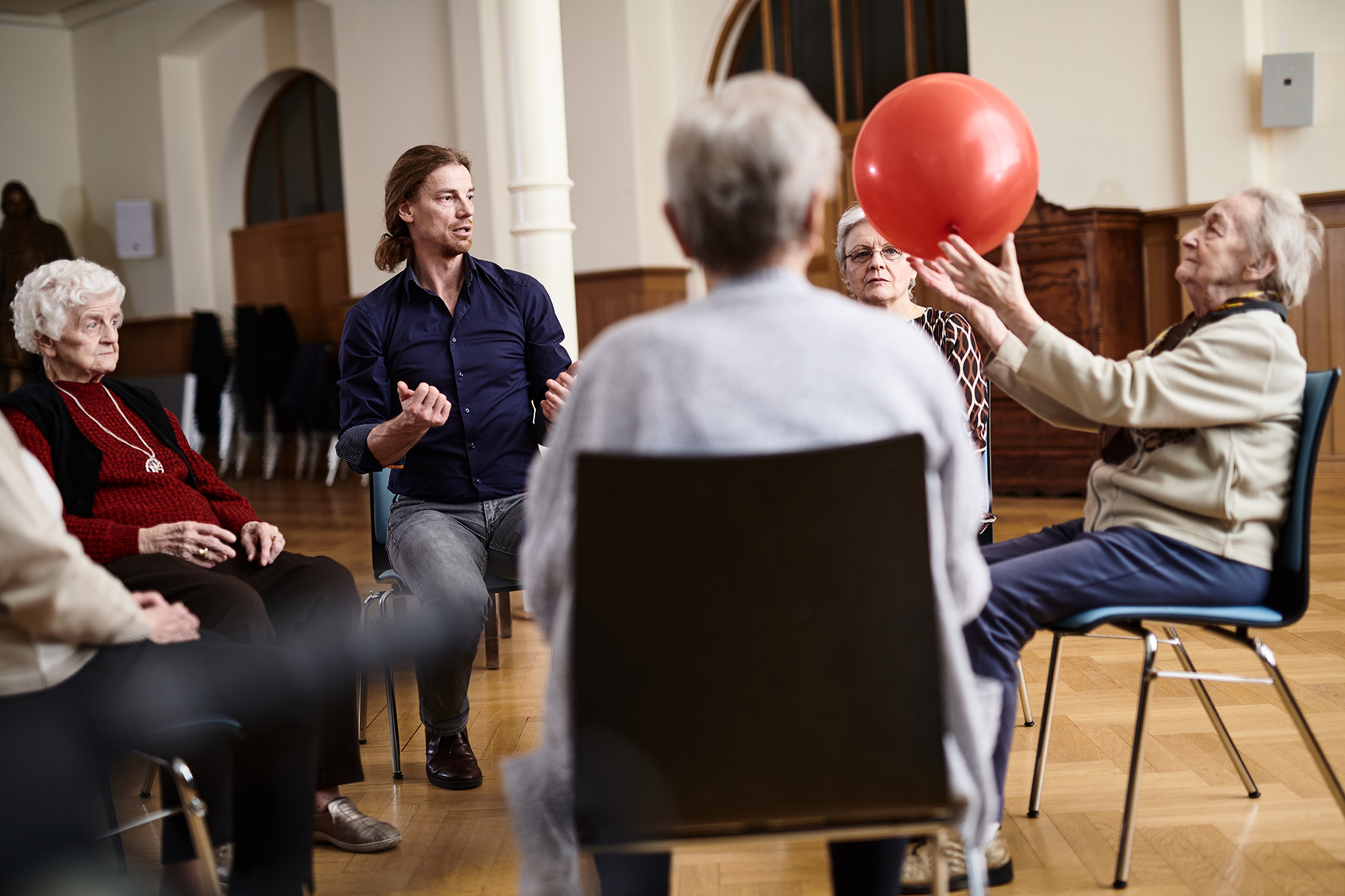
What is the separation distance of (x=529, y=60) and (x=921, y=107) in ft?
8.13

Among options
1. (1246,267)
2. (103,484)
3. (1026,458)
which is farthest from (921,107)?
(1026,458)

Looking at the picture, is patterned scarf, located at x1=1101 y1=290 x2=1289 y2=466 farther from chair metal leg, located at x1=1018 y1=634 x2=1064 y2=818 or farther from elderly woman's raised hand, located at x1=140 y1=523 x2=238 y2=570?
elderly woman's raised hand, located at x1=140 y1=523 x2=238 y2=570

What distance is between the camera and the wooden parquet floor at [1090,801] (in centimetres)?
191

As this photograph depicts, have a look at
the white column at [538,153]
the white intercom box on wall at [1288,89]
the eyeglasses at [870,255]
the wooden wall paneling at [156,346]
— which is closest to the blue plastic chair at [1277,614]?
the eyeglasses at [870,255]

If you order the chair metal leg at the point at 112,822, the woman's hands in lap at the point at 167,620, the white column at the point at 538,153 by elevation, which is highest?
the white column at the point at 538,153

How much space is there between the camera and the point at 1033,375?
1.78m

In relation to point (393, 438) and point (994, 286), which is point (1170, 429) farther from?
point (393, 438)

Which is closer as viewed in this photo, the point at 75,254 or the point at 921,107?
the point at 921,107

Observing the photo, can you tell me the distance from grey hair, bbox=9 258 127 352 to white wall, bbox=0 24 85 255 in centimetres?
904

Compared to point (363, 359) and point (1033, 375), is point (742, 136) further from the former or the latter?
point (363, 359)

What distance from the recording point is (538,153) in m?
4.02

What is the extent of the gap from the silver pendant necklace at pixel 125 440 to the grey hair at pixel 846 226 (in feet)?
4.87

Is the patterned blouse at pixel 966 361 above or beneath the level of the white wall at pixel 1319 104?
beneath

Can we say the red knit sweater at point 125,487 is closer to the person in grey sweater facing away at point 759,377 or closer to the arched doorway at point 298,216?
the person in grey sweater facing away at point 759,377
